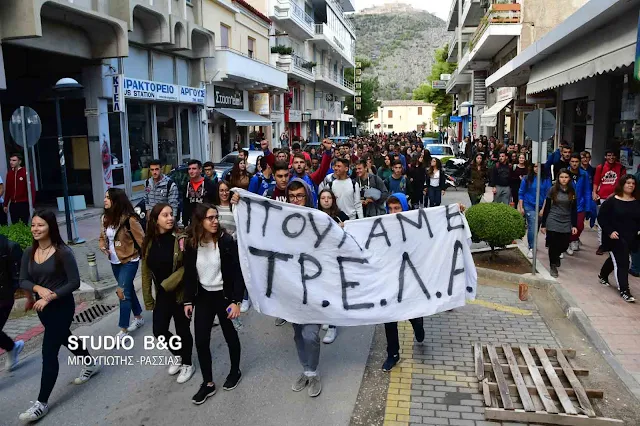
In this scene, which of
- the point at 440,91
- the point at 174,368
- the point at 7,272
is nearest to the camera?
the point at 7,272

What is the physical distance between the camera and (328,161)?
316 inches

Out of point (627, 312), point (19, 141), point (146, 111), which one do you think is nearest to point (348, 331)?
point (627, 312)

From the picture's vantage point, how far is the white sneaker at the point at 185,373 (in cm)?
510

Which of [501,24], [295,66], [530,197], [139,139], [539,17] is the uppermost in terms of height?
[539,17]

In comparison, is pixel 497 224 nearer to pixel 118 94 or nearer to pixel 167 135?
pixel 118 94

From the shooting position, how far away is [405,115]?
11631 cm

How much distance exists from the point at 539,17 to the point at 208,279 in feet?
78.3

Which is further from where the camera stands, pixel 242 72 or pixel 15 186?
pixel 242 72

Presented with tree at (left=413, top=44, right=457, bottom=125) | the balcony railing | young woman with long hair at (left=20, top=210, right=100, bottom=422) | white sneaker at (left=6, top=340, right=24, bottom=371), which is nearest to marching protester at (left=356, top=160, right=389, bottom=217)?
young woman with long hair at (left=20, top=210, right=100, bottom=422)

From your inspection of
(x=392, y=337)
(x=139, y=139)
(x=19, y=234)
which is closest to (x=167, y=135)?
(x=139, y=139)

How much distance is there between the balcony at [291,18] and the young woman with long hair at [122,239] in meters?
30.3

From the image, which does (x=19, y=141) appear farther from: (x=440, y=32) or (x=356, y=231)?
(x=440, y=32)

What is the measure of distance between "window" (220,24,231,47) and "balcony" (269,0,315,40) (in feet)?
29.7

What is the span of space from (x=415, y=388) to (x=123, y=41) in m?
13.5
